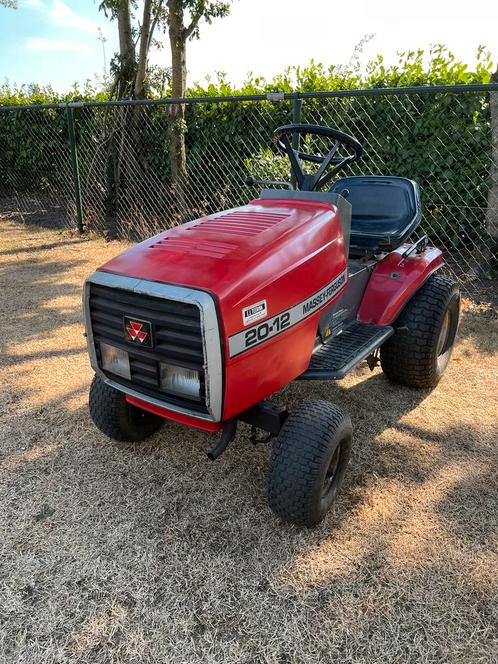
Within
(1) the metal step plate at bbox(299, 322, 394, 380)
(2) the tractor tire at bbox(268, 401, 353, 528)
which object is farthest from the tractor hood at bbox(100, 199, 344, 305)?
(2) the tractor tire at bbox(268, 401, 353, 528)

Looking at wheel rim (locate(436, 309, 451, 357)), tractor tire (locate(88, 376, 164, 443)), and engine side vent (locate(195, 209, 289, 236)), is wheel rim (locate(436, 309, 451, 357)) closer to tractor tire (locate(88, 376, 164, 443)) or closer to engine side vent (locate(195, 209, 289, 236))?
engine side vent (locate(195, 209, 289, 236))

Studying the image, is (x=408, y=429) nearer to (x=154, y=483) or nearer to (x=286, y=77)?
(x=154, y=483)

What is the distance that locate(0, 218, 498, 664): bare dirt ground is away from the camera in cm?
171

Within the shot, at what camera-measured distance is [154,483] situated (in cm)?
244

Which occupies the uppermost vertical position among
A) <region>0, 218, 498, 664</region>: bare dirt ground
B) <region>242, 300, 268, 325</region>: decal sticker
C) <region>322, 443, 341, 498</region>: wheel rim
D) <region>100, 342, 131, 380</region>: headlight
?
<region>242, 300, 268, 325</region>: decal sticker

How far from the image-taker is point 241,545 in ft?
6.86

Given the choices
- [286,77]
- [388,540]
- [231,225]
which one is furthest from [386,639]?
[286,77]

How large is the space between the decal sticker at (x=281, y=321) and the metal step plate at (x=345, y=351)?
0.29 metres

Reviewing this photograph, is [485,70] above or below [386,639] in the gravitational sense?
above

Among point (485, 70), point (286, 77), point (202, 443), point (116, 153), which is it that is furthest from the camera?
point (116, 153)

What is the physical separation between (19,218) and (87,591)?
320 inches

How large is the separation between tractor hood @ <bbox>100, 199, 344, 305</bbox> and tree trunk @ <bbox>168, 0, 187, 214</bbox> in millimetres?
4400

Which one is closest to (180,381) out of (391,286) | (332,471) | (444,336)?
(332,471)

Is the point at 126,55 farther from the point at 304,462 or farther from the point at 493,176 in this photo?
the point at 304,462
